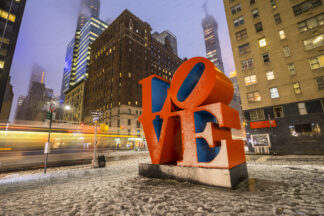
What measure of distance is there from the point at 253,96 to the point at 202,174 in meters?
22.9

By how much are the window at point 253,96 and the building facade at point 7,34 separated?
5600 centimetres

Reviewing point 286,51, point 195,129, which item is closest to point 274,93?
point 286,51

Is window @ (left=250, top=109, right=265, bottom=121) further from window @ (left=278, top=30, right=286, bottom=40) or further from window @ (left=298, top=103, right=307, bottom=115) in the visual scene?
window @ (left=278, top=30, right=286, bottom=40)

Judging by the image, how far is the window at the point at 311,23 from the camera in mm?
20391

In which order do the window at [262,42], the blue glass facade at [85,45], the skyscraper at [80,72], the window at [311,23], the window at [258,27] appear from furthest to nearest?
the blue glass facade at [85,45] → the skyscraper at [80,72] → the window at [258,27] → the window at [262,42] → the window at [311,23]

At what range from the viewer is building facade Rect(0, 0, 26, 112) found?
38750mm

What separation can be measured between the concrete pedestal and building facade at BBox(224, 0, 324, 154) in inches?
760

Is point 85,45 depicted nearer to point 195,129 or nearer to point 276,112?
point 276,112

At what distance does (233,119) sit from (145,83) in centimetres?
482

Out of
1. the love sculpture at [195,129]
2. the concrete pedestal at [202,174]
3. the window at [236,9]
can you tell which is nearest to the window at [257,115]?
the window at [236,9]

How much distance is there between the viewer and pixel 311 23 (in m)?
20.9

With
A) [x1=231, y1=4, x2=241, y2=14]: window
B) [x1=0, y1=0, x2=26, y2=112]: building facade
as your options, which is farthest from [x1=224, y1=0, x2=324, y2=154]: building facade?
[x1=0, y1=0, x2=26, y2=112]: building facade

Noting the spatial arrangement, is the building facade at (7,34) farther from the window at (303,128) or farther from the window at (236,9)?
the window at (303,128)

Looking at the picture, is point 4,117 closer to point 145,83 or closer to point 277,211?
point 145,83
